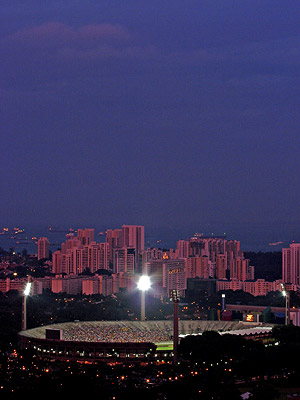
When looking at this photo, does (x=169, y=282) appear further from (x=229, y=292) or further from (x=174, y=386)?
(x=174, y=386)

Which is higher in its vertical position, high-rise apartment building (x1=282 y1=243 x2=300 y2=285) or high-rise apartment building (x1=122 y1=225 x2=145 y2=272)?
high-rise apartment building (x1=122 y1=225 x2=145 y2=272)

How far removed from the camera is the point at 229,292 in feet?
89.7

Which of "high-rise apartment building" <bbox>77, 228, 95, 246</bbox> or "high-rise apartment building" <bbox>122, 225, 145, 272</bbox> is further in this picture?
"high-rise apartment building" <bbox>77, 228, 95, 246</bbox>

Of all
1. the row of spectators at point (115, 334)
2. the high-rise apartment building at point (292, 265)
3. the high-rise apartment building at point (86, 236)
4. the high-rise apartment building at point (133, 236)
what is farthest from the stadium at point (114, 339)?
the high-rise apartment building at point (86, 236)

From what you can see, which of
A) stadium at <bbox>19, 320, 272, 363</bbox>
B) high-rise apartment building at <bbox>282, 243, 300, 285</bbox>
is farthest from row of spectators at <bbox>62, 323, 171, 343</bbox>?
high-rise apartment building at <bbox>282, 243, 300, 285</bbox>

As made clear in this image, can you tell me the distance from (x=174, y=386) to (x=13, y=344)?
21.2 ft

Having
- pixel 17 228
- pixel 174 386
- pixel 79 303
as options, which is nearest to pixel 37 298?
pixel 79 303

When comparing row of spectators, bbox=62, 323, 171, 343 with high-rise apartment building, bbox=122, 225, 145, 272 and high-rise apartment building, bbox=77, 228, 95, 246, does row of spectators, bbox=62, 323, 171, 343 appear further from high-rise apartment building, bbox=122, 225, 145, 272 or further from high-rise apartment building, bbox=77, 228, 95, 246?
high-rise apartment building, bbox=77, 228, 95, 246

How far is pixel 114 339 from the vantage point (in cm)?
1520

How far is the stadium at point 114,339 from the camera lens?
14383 millimetres

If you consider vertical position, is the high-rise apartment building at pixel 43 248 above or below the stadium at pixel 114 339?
above

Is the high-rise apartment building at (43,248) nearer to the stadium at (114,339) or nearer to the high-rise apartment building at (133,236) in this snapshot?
the high-rise apartment building at (133,236)

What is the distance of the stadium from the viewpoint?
14383 mm

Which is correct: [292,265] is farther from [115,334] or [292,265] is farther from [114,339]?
[114,339]
